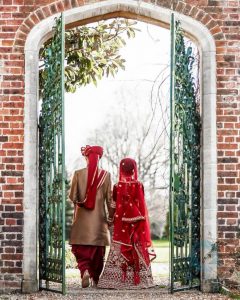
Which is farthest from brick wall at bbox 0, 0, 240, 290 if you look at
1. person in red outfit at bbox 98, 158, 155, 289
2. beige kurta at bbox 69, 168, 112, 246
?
person in red outfit at bbox 98, 158, 155, 289

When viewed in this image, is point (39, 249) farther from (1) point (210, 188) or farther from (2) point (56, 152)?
(1) point (210, 188)

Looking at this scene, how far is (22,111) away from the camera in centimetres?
866

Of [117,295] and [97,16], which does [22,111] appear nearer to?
[97,16]

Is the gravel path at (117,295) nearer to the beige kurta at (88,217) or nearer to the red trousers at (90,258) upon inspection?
the red trousers at (90,258)

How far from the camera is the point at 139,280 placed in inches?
362

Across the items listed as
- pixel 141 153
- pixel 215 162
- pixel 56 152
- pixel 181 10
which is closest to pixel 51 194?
pixel 56 152

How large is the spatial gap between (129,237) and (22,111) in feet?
6.33

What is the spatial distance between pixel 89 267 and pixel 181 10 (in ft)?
9.94

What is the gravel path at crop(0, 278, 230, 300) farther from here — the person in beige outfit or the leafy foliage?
the leafy foliage

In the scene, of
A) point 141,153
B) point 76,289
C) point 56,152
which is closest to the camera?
point 56,152

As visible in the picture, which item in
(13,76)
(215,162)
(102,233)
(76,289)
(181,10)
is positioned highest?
(181,10)

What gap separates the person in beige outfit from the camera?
9.25m

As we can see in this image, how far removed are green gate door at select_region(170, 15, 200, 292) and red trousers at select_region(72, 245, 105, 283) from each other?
0.95 metres

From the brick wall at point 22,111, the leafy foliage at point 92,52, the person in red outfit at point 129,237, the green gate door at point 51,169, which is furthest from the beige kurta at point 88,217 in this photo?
the leafy foliage at point 92,52
